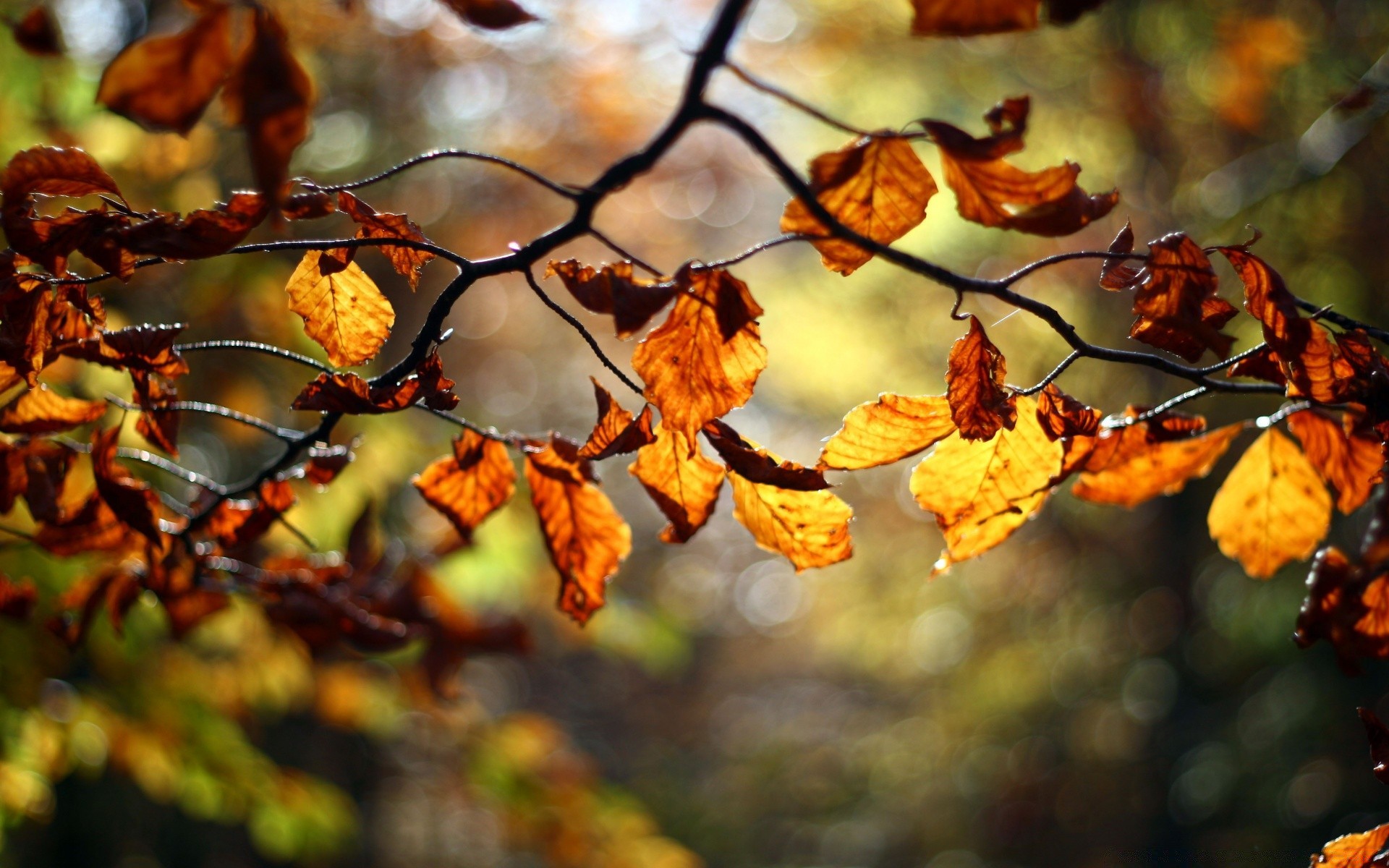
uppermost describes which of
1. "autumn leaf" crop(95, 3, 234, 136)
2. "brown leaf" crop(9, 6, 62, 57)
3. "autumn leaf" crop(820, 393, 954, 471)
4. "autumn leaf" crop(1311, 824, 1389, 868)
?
"brown leaf" crop(9, 6, 62, 57)

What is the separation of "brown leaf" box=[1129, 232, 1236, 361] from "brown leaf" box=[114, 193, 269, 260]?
496 mm

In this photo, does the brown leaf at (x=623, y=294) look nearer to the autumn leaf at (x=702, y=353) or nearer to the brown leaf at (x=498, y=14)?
the autumn leaf at (x=702, y=353)

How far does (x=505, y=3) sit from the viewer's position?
439 millimetres

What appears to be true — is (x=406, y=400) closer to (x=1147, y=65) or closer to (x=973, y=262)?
(x=973, y=262)

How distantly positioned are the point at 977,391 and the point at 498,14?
35cm

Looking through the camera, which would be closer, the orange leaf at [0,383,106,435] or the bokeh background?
the orange leaf at [0,383,106,435]

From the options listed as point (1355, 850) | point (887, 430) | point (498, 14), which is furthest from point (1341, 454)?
point (498, 14)

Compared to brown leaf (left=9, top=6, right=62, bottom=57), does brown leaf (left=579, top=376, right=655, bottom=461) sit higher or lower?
lower

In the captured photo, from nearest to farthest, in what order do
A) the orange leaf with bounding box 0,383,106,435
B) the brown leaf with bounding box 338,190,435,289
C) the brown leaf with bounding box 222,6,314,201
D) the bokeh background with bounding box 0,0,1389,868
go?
the brown leaf with bounding box 222,6,314,201
the brown leaf with bounding box 338,190,435,289
the orange leaf with bounding box 0,383,106,435
the bokeh background with bounding box 0,0,1389,868

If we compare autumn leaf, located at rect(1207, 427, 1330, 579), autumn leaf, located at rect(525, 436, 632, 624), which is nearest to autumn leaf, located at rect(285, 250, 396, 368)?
autumn leaf, located at rect(525, 436, 632, 624)

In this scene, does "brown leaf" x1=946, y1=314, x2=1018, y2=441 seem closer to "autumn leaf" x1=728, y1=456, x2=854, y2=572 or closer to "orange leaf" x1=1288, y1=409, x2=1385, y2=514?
"autumn leaf" x1=728, y1=456, x2=854, y2=572

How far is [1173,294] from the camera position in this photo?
1.63ft

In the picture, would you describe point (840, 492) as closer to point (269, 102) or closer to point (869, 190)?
point (869, 190)

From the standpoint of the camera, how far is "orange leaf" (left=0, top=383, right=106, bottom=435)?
668 mm
